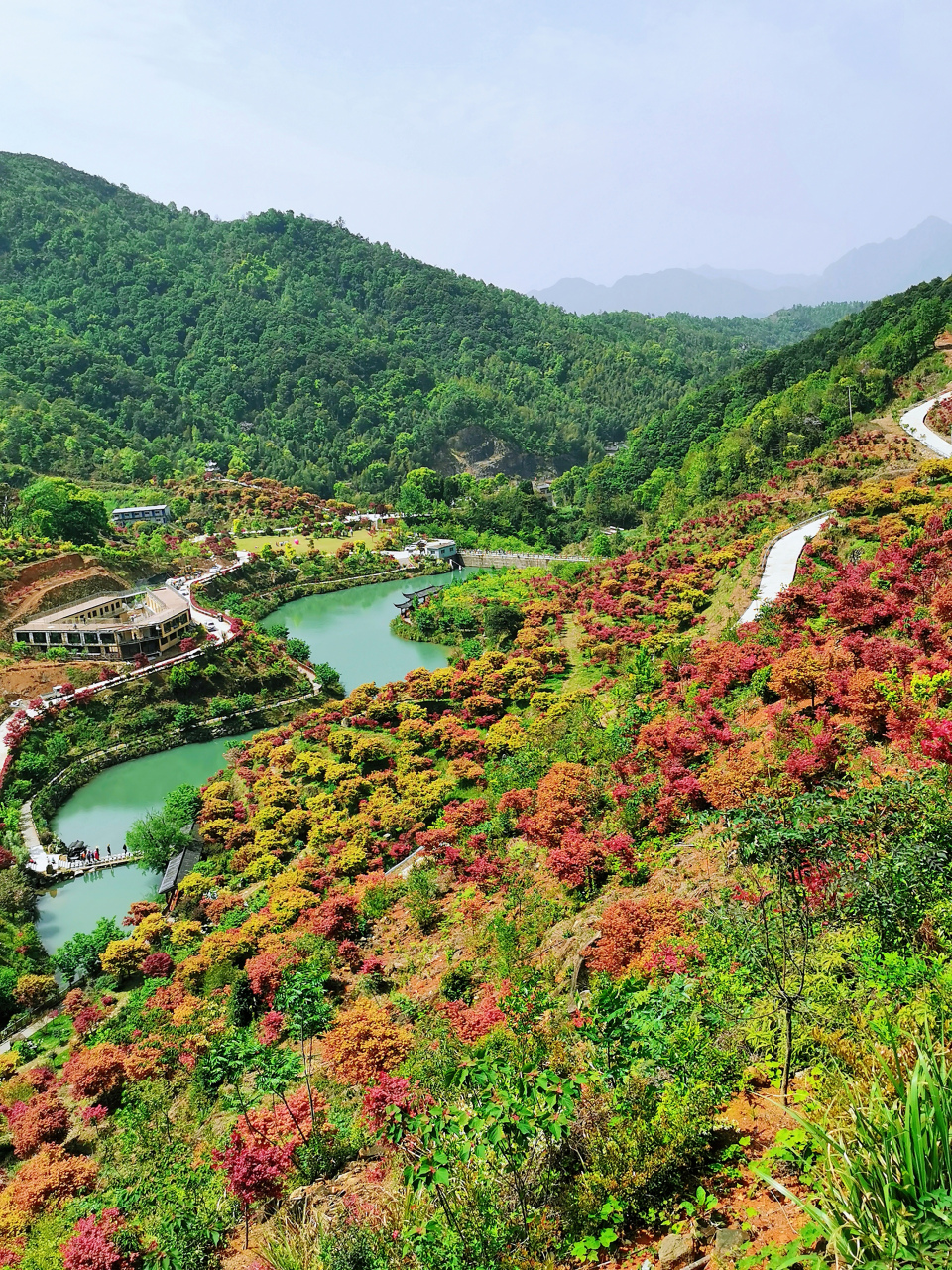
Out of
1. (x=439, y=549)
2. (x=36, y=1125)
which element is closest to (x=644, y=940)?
(x=36, y=1125)

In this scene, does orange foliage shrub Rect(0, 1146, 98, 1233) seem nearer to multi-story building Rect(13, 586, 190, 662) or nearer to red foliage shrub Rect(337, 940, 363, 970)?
red foliage shrub Rect(337, 940, 363, 970)

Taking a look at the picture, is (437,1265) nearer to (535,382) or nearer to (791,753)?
(791,753)

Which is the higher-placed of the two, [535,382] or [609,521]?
[535,382]

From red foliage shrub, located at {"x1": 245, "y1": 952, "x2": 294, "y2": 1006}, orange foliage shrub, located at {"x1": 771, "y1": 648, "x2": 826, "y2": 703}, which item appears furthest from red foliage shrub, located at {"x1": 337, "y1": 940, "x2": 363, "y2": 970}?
orange foliage shrub, located at {"x1": 771, "y1": 648, "x2": 826, "y2": 703}

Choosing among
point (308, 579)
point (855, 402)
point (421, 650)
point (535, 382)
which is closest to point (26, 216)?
point (535, 382)

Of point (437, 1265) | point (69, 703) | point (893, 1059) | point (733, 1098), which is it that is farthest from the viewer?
point (69, 703)

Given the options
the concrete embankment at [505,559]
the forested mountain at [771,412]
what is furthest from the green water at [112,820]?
the concrete embankment at [505,559]
